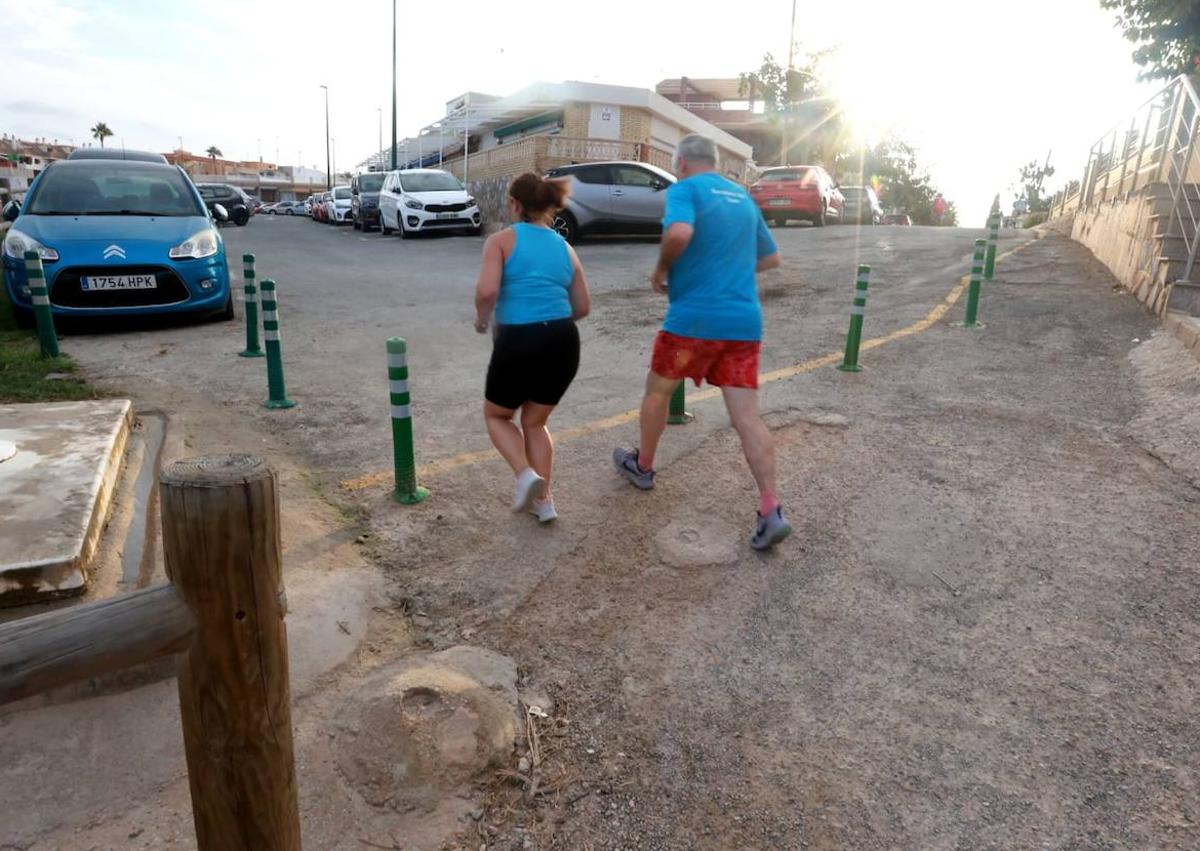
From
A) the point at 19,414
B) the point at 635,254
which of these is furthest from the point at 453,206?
the point at 19,414

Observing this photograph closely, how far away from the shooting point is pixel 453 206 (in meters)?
19.2

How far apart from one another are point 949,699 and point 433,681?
1845 mm

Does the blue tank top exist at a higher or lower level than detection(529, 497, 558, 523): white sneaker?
higher

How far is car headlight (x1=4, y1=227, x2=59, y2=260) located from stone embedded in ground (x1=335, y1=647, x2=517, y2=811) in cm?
668

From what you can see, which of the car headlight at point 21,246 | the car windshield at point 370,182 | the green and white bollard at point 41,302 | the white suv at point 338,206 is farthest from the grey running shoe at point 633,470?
the white suv at point 338,206

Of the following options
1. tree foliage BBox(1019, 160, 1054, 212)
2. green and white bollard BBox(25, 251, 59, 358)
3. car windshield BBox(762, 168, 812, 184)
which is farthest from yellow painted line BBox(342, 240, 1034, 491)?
tree foliage BBox(1019, 160, 1054, 212)

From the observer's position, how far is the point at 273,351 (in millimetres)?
5930

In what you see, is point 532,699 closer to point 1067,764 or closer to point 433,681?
point 433,681

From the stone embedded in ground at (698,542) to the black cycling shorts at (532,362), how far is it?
0.91 m

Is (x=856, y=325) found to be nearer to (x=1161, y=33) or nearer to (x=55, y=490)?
(x=55, y=490)

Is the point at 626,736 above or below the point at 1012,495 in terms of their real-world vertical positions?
below

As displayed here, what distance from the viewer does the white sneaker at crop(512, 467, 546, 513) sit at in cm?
398

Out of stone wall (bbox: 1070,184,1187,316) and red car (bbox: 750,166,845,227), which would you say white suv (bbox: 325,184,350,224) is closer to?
red car (bbox: 750,166,845,227)

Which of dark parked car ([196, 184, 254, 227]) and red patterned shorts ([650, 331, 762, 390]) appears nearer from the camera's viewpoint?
red patterned shorts ([650, 331, 762, 390])
